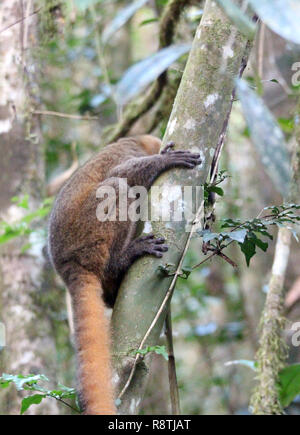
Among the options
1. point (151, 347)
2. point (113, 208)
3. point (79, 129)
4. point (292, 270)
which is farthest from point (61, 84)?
point (151, 347)

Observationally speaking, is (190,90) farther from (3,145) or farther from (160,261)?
(3,145)

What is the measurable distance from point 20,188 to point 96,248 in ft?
5.32

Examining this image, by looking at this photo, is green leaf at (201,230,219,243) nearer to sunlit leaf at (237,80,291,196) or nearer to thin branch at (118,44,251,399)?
thin branch at (118,44,251,399)

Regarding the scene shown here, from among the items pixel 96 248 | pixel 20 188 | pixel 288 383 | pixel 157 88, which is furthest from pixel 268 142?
pixel 157 88

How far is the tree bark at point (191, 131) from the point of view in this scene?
238 cm

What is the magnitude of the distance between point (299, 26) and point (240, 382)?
6803 mm

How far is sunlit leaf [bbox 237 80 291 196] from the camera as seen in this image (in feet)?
4.17

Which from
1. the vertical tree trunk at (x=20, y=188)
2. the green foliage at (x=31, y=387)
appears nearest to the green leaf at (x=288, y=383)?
the green foliage at (x=31, y=387)

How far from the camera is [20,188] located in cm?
473

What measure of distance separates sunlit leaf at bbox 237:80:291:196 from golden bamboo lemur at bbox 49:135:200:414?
44.3 inches

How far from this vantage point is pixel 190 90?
2527mm

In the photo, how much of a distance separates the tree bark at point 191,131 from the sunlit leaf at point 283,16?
1.29 m

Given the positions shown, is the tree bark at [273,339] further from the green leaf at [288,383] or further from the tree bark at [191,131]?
the tree bark at [191,131]

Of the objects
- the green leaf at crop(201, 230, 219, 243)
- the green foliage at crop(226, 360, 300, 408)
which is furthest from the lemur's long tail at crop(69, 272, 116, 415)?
the green foliage at crop(226, 360, 300, 408)
